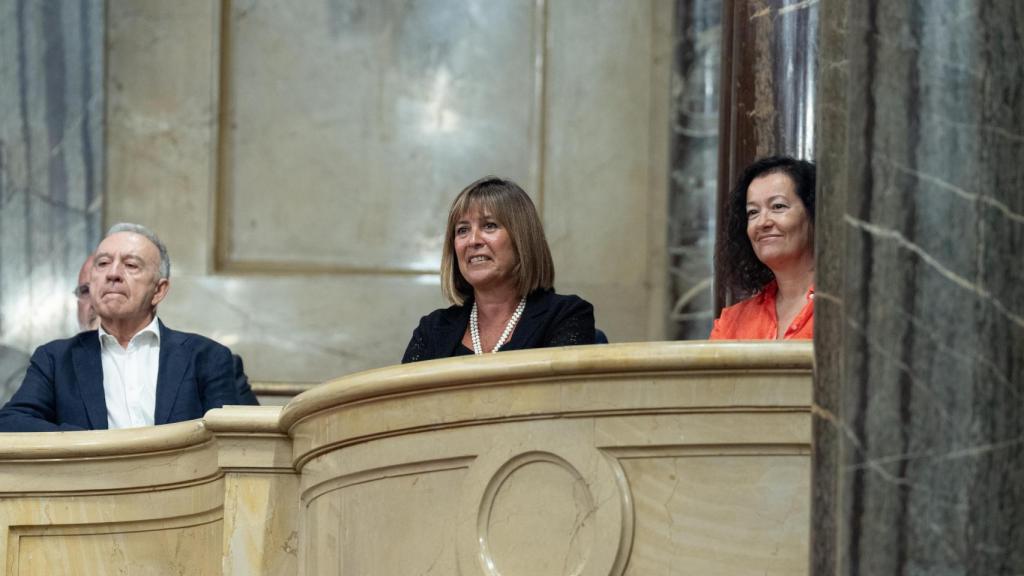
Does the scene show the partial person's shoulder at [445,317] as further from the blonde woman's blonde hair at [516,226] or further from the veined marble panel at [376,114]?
the veined marble panel at [376,114]

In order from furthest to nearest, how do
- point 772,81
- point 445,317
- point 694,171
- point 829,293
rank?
1. point 694,171
2. point 772,81
3. point 445,317
4. point 829,293

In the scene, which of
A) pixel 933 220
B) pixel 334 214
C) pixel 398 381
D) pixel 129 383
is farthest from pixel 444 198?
pixel 933 220

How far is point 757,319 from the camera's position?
15.5ft

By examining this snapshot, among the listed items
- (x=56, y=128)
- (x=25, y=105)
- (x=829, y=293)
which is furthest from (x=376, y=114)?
(x=829, y=293)

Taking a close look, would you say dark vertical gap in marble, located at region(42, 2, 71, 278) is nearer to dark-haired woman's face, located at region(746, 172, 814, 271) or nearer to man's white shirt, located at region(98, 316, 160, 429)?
man's white shirt, located at region(98, 316, 160, 429)

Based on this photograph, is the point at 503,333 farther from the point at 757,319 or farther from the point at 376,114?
the point at 376,114

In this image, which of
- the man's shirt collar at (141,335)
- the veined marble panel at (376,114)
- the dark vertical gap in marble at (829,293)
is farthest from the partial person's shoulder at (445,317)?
the veined marble panel at (376,114)

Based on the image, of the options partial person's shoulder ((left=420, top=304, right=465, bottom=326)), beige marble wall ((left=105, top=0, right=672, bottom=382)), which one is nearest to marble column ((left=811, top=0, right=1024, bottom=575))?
partial person's shoulder ((left=420, top=304, right=465, bottom=326))

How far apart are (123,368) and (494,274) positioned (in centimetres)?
128

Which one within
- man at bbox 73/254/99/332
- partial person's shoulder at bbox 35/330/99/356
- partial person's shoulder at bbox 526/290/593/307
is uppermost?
partial person's shoulder at bbox 526/290/593/307

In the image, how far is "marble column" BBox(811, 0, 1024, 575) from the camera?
117 inches

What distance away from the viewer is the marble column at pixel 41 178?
766 centimetres

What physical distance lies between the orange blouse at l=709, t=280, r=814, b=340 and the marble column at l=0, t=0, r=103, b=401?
373 centimetres

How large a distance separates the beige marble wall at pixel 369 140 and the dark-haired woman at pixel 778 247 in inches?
122
